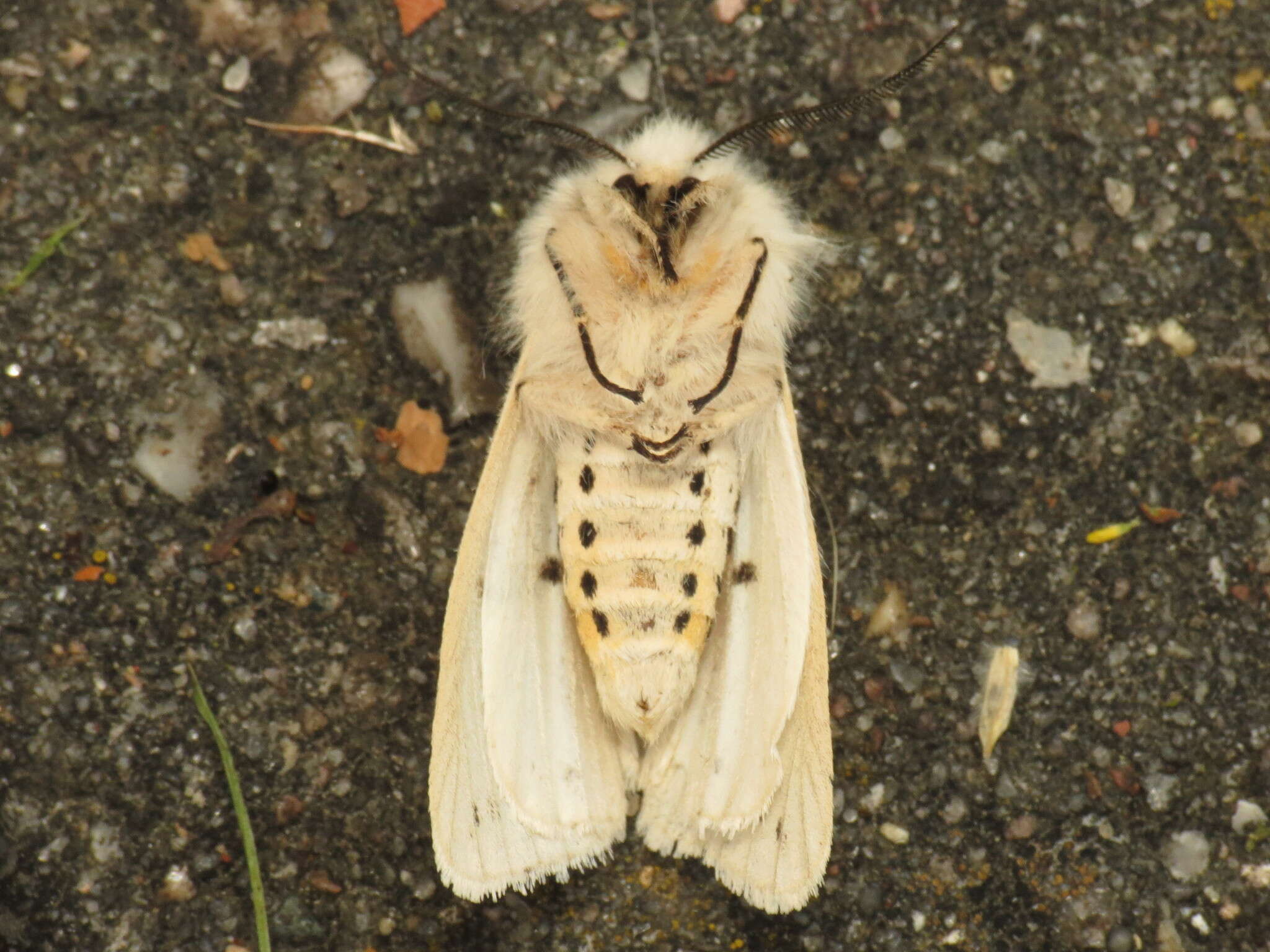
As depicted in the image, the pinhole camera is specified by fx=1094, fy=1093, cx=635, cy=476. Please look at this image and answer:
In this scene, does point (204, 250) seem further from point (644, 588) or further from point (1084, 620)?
point (1084, 620)

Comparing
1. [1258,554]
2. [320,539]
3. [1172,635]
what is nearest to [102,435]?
[320,539]

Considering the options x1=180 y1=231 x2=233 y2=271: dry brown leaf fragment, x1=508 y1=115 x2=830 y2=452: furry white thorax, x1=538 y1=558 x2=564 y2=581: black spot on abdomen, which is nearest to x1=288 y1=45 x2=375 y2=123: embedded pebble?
x1=180 y1=231 x2=233 y2=271: dry brown leaf fragment

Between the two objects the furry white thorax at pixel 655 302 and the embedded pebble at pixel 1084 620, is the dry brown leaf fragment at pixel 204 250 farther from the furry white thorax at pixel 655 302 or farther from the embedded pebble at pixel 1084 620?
the embedded pebble at pixel 1084 620

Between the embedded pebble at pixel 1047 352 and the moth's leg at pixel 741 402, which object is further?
the embedded pebble at pixel 1047 352

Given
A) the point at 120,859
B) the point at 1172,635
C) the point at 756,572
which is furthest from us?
the point at 1172,635

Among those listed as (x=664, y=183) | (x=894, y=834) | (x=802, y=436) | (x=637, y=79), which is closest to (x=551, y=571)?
(x=802, y=436)

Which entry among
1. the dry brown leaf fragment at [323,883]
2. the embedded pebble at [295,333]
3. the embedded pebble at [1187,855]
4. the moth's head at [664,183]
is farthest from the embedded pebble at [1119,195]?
the dry brown leaf fragment at [323,883]

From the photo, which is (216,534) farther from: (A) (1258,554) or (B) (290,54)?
(A) (1258,554)

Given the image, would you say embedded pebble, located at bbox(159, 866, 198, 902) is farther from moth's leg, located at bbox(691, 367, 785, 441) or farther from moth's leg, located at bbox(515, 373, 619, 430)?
moth's leg, located at bbox(691, 367, 785, 441)
